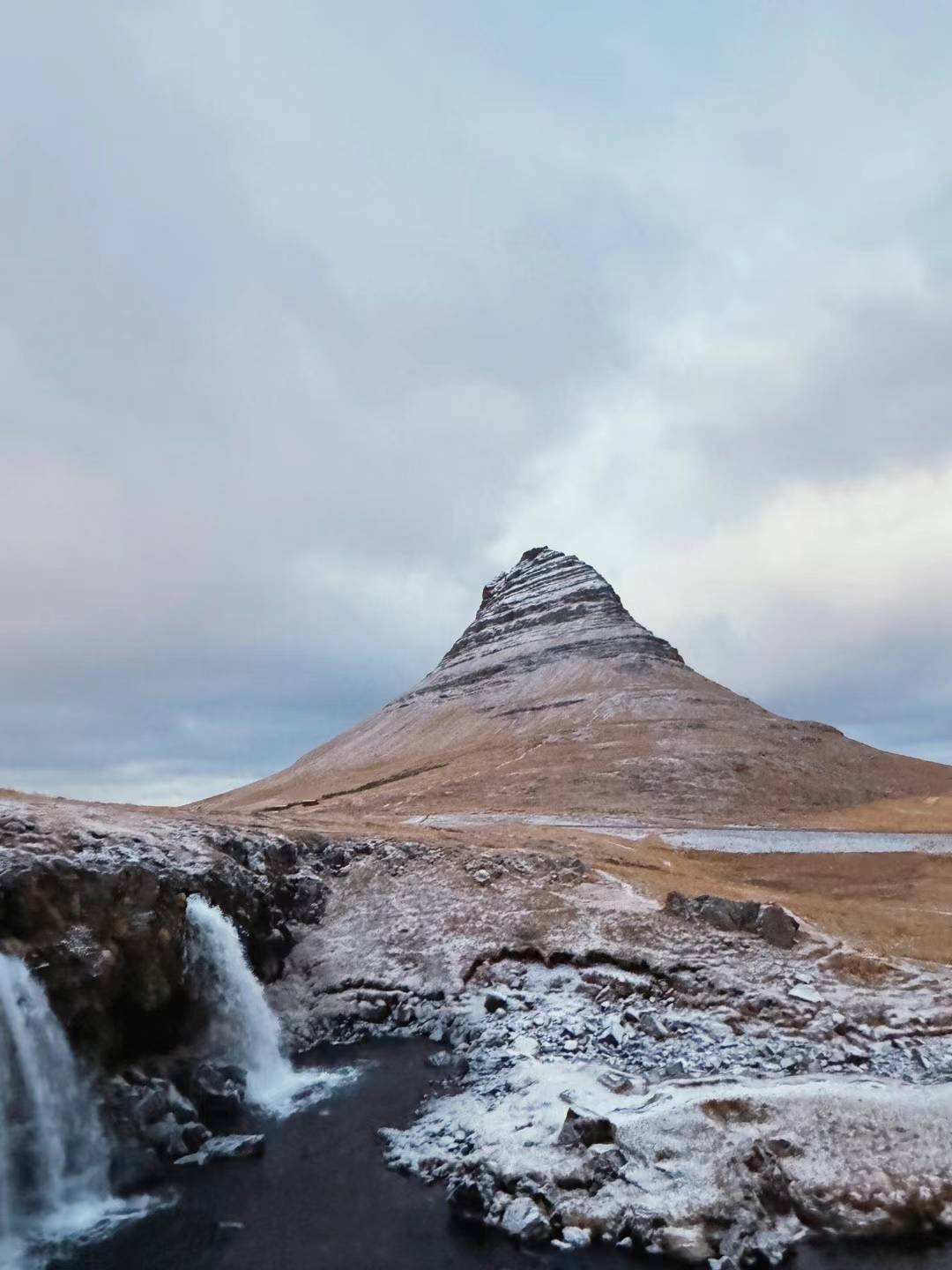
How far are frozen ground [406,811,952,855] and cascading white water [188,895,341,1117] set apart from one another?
34368 millimetres

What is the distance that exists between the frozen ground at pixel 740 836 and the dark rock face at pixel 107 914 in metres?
35.2

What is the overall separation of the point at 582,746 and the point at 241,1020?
80.9 metres

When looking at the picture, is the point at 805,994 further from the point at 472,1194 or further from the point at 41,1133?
the point at 41,1133

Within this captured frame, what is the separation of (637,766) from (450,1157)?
249 ft

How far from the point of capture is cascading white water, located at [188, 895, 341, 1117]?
89.4ft

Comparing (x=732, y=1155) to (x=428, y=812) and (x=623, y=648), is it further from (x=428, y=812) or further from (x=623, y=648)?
(x=623, y=648)

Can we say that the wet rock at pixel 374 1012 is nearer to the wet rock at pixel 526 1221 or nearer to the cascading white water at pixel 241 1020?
the cascading white water at pixel 241 1020

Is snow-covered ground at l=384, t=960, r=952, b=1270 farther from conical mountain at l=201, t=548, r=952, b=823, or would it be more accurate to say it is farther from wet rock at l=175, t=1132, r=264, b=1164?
conical mountain at l=201, t=548, r=952, b=823

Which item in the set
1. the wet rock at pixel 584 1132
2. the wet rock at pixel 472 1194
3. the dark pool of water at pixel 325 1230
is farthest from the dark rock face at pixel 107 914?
the wet rock at pixel 584 1132

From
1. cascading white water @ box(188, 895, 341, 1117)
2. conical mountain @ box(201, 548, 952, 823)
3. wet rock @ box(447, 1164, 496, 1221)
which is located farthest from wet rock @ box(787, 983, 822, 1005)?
conical mountain @ box(201, 548, 952, 823)

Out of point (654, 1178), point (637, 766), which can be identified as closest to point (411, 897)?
point (654, 1178)

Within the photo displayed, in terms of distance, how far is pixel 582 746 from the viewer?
107m

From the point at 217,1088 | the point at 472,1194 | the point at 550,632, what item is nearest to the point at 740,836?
the point at 217,1088

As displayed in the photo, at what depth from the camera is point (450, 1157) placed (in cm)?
2147
